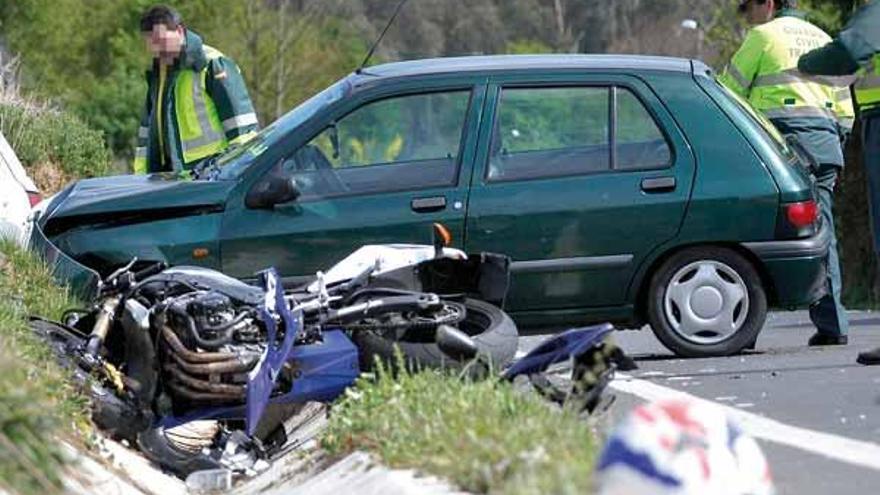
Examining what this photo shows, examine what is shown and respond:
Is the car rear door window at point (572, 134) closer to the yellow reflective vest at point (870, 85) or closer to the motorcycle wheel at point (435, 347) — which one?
the yellow reflective vest at point (870, 85)

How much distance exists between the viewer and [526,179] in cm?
1052

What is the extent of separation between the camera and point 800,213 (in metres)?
10.6

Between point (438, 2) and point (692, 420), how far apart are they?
7321 cm

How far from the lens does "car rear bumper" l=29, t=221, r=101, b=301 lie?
10070 mm

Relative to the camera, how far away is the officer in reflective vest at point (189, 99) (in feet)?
43.1

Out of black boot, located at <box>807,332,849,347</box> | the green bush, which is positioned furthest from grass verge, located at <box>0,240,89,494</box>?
the green bush

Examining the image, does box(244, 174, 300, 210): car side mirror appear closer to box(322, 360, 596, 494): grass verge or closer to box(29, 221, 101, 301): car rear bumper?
box(29, 221, 101, 301): car rear bumper

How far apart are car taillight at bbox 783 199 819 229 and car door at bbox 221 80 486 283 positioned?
1.63 metres

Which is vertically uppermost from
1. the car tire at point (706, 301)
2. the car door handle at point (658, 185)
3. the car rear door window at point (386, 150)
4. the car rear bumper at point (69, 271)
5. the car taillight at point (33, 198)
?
the car rear door window at point (386, 150)

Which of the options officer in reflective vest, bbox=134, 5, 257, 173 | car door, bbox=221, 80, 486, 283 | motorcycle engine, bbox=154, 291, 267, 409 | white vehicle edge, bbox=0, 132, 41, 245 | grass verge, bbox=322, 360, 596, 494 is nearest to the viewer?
grass verge, bbox=322, 360, 596, 494

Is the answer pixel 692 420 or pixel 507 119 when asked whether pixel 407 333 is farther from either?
pixel 692 420

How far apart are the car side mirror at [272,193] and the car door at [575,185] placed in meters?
0.90

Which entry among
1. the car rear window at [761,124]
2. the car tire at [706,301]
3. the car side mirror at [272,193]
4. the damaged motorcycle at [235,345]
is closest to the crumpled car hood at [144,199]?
the car side mirror at [272,193]

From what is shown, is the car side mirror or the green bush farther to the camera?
the green bush
